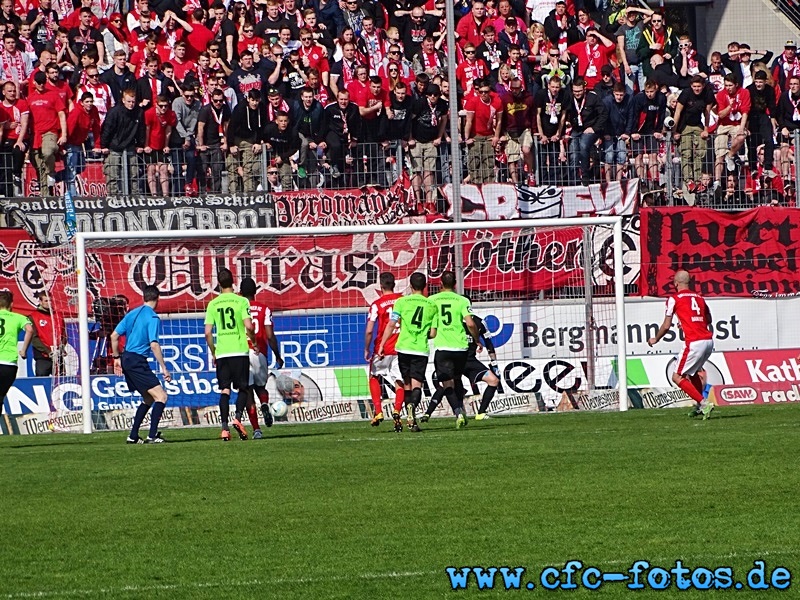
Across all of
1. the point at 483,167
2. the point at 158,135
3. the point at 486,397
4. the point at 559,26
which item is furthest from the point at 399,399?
the point at 559,26

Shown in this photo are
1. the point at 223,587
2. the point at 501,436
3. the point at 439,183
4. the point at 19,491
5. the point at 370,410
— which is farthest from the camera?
the point at 439,183

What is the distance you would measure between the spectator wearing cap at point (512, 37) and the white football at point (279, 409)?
28.8 feet

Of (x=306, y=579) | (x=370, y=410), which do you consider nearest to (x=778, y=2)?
(x=370, y=410)

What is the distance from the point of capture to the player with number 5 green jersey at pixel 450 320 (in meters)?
18.3

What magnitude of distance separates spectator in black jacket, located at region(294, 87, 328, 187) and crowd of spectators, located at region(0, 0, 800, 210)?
0.09 ft

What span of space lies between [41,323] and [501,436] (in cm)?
897

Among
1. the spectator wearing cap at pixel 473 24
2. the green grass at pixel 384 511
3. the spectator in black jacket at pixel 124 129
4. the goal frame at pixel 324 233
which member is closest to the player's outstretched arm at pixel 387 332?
the green grass at pixel 384 511

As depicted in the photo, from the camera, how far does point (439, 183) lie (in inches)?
926

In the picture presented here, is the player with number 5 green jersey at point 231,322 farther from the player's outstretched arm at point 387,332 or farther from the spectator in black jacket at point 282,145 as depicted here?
the spectator in black jacket at point 282,145

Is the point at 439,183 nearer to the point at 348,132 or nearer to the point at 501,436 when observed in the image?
the point at 348,132

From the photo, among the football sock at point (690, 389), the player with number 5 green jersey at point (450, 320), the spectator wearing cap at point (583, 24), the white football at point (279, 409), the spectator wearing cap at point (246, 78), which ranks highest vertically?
the spectator wearing cap at point (583, 24)

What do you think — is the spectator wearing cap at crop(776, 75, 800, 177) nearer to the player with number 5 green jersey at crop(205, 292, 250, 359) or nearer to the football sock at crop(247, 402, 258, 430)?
the football sock at crop(247, 402, 258, 430)

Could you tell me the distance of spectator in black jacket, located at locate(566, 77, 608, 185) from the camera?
23.7m

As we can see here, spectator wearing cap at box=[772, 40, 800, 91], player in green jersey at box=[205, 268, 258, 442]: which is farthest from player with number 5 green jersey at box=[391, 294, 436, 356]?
spectator wearing cap at box=[772, 40, 800, 91]
